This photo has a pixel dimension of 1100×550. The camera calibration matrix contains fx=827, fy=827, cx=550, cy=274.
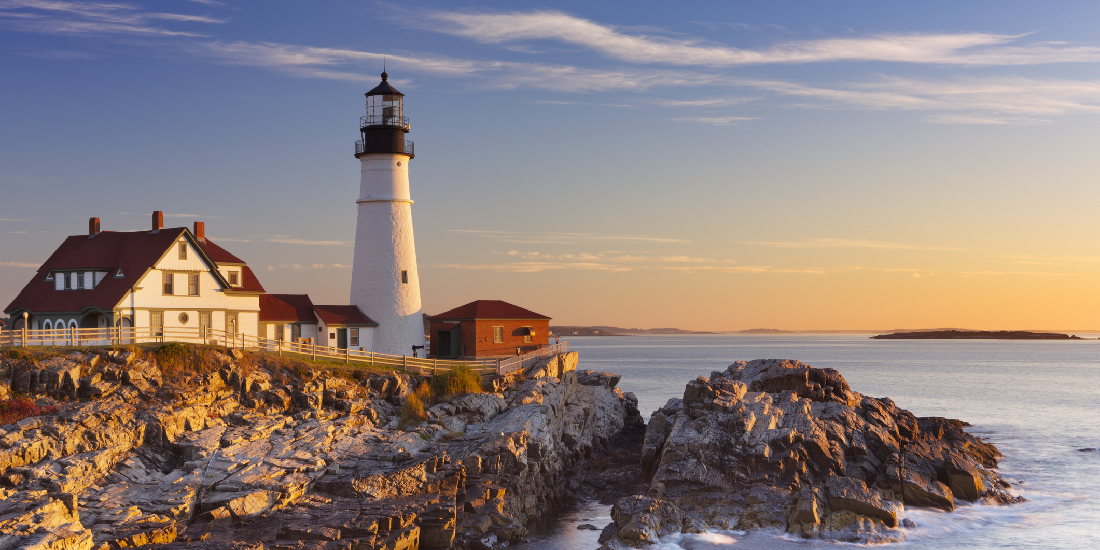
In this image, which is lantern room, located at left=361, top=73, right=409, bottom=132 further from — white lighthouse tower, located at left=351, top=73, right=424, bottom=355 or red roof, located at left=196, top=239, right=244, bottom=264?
red roof, located at left=196, top=239, right=244, bottom=264

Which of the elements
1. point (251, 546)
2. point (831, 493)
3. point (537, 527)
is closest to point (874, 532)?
point (831, 493)

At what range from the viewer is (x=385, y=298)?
4034cm

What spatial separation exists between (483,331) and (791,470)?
1863 centimetres

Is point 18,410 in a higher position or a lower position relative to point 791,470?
higher

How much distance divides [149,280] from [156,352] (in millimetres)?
6458

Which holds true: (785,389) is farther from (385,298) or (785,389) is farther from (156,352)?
(156,352)

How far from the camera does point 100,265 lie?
34.5 meters

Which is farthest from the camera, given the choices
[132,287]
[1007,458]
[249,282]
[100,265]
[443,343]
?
[443,343]

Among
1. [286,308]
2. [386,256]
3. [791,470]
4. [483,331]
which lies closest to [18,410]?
[286,308]

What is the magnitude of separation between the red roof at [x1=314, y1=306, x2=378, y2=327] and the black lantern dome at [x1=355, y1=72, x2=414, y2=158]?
24.8ft

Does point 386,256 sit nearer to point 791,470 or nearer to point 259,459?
point 259,459

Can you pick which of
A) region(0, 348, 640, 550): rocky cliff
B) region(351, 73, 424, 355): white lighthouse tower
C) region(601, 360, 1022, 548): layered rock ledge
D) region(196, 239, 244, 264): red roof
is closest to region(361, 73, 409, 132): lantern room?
region(351, 73, 424, 355): white lighthouse tower

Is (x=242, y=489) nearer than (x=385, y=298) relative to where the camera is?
Yes

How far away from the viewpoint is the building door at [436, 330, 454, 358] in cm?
4100
